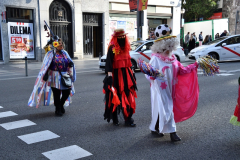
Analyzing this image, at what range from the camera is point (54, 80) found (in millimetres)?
6020

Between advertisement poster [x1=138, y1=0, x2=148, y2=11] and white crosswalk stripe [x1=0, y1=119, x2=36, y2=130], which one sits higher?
advertisement poster [x1=138, y1=0, x2=148, y2=11]

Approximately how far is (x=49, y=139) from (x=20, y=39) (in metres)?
15.6

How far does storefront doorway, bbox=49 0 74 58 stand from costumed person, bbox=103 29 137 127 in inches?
625

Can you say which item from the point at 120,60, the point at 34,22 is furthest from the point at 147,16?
the point at 120,60

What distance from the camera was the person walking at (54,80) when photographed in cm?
600

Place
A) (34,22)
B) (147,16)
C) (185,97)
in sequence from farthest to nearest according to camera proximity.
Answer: (147,16) < (34,22) < (185,97)

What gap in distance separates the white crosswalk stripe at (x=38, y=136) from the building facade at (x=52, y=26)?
45.5 ft

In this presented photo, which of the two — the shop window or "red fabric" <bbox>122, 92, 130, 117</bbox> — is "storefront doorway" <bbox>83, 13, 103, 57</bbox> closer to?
the shop window

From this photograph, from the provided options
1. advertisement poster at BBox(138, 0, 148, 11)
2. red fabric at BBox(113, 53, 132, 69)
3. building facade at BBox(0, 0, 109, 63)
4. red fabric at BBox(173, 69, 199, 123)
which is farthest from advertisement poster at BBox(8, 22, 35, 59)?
red fabric at BBox(173, 69, 199, 123)

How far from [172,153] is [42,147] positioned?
1.92 m

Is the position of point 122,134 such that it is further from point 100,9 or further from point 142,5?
point 100,9

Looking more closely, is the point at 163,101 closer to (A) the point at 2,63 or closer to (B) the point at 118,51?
(B) the point at 118,51

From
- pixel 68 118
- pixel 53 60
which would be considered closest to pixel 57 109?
pixel 68 118

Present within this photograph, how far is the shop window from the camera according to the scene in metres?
18.4
